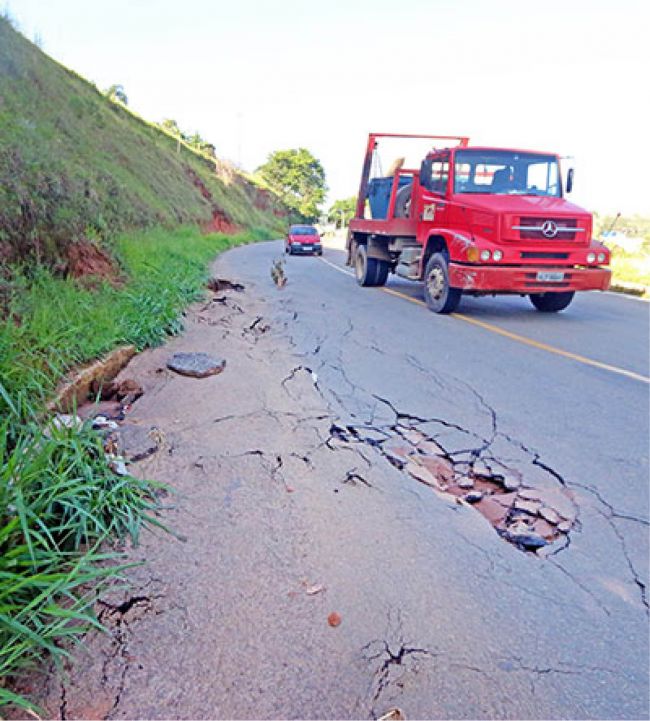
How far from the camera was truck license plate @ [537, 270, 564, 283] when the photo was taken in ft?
26.0

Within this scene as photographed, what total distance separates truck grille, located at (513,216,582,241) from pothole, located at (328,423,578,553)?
508 cm

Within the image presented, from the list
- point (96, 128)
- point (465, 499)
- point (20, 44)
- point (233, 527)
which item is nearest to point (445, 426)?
point (465, 499)

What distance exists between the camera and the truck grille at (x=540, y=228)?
7.89 meters

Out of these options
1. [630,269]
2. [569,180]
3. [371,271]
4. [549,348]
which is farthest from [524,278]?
[630,269]

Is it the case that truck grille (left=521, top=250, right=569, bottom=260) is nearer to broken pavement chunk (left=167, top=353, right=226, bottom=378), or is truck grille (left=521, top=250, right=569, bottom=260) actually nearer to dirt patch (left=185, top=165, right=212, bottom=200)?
broken pavement chunk (left=167, top=353, right=226, bottom=378)

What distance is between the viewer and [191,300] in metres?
8.35

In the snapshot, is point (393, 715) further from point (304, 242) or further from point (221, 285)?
point (304, 242)

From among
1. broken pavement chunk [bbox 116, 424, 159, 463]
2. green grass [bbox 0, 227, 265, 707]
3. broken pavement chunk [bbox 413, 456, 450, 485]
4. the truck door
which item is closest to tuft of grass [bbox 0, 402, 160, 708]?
green grass [bbox 0, 227, 265, 707]

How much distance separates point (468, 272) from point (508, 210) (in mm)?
1074

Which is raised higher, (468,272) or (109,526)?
(468,272)

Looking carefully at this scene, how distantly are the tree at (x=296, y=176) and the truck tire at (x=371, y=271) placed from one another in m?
63.4

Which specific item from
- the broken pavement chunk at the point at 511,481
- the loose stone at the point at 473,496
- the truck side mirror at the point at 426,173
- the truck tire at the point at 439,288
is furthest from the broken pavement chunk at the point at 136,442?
the truck side mirror at the point at 426,173

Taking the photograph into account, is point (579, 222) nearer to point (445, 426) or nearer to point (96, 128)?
point (445, 426)

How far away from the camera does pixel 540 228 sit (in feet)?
26.0
